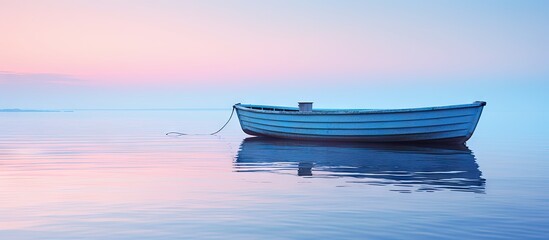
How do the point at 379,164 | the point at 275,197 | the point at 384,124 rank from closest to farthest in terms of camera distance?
the point at 275,197
the point at 379,164
the point at 384,124

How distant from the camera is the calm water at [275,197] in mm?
9188

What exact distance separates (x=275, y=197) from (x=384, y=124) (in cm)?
1673

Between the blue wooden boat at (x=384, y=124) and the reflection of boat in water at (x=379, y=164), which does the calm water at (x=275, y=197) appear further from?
the blue wooden boat at (x=384, y=124)

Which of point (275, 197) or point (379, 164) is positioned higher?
point (379, 164)

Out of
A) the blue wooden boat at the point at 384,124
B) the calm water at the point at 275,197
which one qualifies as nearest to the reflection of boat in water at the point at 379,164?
the calm water at the point at 275,197

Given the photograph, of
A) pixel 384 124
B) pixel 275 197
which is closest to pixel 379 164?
pixel 275 197

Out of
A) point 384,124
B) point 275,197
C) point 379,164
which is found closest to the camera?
point 275,197

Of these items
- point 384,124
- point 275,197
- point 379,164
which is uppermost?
point 384,124

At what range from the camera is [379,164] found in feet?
64.9

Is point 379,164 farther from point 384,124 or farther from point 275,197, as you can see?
point 384,124

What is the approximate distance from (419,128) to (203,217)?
1884 centimetres

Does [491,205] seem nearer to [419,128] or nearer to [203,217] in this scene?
[203,217]

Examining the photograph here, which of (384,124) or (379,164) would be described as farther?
(384,124)

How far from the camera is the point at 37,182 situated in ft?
49.5
